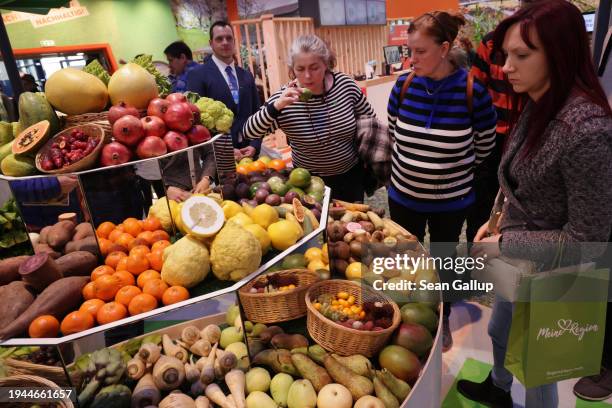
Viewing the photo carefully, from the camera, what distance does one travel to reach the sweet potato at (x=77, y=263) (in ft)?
4.05

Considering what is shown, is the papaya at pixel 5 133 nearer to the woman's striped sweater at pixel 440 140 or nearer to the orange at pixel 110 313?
the orange at pixel 110 313

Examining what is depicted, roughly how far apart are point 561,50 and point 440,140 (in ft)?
3.07

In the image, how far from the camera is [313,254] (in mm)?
1696

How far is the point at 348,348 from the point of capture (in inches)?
55.6

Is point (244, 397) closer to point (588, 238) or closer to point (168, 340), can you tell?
point (168, 340)

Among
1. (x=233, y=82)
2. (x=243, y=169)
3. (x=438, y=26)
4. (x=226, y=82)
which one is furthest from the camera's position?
(x=233, y=82)

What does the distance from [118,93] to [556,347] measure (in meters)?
1.68

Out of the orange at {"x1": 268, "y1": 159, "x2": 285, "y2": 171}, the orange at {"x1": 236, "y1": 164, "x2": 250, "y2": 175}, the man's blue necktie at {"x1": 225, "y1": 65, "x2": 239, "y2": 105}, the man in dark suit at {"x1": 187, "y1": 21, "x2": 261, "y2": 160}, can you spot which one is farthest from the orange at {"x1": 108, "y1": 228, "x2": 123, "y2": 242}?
the man's blue necktie at {"x1": 225, "y1": 65, "x2": 239, "y2": 105}

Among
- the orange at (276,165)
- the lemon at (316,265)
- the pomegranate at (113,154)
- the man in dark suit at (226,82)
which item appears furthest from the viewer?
the man in dark suit at (226,82)

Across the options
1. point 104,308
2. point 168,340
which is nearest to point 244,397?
point 168,340

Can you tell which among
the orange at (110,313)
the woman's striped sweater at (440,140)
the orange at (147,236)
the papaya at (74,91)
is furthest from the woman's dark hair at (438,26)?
the orange at (110,313)

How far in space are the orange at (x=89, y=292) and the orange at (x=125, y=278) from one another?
70 mm

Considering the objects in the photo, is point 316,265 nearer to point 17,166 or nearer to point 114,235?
point 114,235

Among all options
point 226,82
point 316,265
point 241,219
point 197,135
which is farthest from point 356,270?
point 226,82
